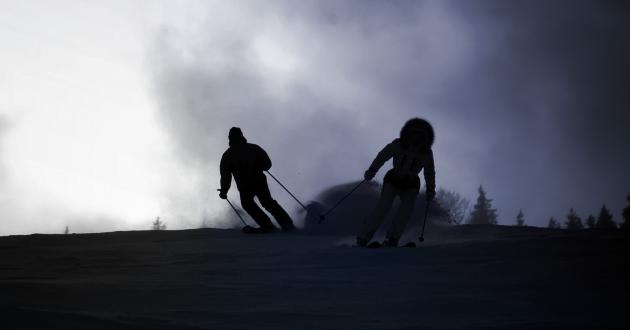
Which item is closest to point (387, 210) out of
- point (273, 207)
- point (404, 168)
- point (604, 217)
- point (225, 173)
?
point (404, 168)

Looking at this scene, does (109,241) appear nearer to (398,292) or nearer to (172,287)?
(172,287)

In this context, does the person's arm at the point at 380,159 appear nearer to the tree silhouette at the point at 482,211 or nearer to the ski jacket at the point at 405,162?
the ski jacket at the point at 405,162

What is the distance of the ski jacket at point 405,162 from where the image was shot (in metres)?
9.95

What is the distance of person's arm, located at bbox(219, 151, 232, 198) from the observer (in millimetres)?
13227

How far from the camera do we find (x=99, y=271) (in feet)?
23.6

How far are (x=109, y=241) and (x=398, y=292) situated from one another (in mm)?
8028

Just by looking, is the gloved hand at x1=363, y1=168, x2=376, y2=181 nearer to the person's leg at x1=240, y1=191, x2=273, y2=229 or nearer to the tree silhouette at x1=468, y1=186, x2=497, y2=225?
the person's leg at x1=240, y1=191, x2=273, y2=229

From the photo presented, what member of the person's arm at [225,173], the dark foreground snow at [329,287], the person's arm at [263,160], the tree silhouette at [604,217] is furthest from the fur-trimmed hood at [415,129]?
the tree silhouette at [604,217]

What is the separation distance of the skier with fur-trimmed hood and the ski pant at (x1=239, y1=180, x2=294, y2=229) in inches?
146

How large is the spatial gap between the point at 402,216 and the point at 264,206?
4.37m

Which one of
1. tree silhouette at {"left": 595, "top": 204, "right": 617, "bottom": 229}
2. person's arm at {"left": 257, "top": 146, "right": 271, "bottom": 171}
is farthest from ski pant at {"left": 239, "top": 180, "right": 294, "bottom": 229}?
tree silhouette at {"left": 595, "top": 204, "right": 617, "bottom": 229}

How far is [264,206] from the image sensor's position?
13.5 meters

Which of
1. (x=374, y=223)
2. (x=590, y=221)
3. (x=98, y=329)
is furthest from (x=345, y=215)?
(x=590, y=221)

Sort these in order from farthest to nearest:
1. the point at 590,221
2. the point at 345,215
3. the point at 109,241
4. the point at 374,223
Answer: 1. the point at 590,221
2. the point at 345,215
3. the point at 109,241
4. the point at 374,223
